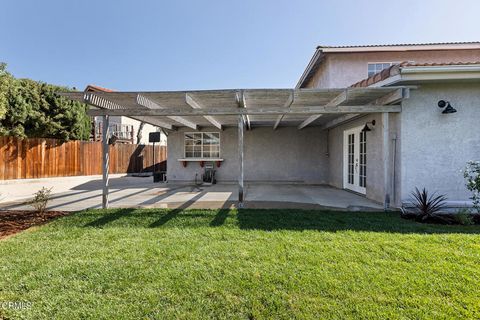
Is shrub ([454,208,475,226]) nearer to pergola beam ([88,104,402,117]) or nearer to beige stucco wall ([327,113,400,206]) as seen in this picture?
beige stucco wall ([327,113,400,206])

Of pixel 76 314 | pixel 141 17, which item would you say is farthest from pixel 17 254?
pixel 141 17

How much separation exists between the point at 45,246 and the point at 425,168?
8.78m

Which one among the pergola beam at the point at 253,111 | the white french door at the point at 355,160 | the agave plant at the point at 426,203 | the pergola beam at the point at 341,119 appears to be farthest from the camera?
the pergola beam at the point at 341,119

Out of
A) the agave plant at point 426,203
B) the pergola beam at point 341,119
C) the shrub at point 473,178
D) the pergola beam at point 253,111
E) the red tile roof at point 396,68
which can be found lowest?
the agave plant at point 426,203

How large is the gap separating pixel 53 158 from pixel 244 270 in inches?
542

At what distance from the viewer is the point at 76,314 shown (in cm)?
240

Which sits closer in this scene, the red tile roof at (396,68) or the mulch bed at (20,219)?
the mulch bed at (20,219)

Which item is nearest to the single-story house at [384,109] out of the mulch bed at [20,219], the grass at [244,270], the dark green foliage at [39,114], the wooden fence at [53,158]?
the grass at [244,270]

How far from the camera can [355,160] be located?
9.14 metres

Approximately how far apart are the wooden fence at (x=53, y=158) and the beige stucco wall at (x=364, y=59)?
14.1 metres

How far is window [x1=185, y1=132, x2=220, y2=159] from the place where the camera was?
12703 mm

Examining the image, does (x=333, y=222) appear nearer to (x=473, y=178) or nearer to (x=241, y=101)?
(x=473, y=178)

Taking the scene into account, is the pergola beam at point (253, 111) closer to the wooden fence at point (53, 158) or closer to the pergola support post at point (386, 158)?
the pergola support post at point (386, 158)

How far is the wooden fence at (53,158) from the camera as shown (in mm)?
10992
